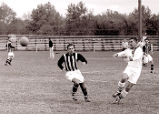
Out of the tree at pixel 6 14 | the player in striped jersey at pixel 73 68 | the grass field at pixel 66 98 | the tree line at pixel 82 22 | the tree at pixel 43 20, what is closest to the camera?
the grass field at pixel 66 98

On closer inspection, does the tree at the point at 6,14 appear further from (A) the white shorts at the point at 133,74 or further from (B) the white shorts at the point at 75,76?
(A) the white shorts at the point at 133,74

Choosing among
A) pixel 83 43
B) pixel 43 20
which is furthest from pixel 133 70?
pixel 43 20

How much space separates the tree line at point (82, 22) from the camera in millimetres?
75950

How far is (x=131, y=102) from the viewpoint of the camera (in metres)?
13.4

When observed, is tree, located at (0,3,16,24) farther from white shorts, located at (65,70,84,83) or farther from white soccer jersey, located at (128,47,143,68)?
white soccer jersey, located at (128,47,143,68)

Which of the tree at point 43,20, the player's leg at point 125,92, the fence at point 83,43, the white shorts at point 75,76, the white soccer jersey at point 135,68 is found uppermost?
the tree at point 43,20

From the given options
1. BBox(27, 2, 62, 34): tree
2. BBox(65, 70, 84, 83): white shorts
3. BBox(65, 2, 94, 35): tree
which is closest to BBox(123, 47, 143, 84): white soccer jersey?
BBox(65, 70, 84, 83): white shorts

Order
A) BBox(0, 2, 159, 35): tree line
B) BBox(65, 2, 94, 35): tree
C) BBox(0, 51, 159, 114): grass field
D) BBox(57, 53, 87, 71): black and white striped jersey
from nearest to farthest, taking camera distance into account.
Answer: BBox(0, 51, 159, 114): grass field
BBox(57, 53, 87, 71): black and white striped jersey
BBox(0, 2, 159, 35): tree line
BBox(65, 2, 94, 35): tree

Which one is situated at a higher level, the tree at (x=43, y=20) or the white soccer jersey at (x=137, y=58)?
the tree at (x=43, y=20)

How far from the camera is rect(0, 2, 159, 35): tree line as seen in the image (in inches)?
2990

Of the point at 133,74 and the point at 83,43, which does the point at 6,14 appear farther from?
the point at 133,74

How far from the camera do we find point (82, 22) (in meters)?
83.5

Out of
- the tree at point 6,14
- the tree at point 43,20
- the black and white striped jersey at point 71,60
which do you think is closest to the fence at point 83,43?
the tree at point 43,20

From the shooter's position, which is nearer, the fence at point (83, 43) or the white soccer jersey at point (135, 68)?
the white soccer jersey at point (135, 68)
